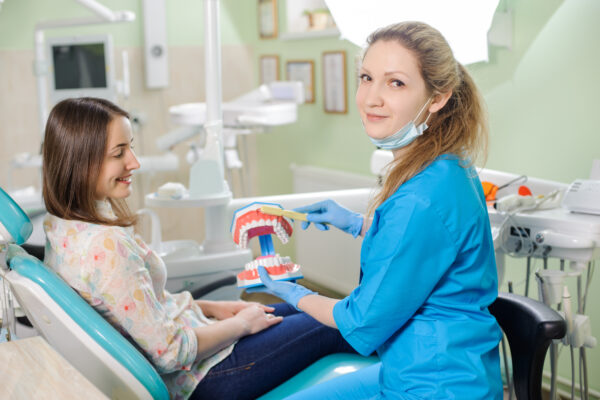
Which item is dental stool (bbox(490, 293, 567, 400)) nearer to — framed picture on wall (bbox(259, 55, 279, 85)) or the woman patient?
the woman patient

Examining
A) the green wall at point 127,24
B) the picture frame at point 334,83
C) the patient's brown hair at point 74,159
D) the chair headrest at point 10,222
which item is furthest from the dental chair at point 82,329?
the green wall at point 127,24

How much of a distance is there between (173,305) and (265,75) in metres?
Answer: 2.84

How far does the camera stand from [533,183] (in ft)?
7.13

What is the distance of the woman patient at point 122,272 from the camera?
1281 mm

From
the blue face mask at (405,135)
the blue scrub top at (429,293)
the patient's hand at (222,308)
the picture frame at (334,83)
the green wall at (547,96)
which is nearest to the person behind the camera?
the blue scrub top at (429,293)

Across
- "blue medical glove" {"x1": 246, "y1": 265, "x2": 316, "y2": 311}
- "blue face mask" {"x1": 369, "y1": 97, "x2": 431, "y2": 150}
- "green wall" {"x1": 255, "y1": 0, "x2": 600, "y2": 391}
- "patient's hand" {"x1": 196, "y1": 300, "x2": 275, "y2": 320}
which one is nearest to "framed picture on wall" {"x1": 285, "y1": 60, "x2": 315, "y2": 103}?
"green wall" {"x1": 255, "y1": 0, "x2": 600, "y2": 391}

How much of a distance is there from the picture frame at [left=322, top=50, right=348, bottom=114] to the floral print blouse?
217 centimetres

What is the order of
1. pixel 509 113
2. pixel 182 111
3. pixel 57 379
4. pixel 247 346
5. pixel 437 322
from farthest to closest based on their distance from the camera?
pixel 182 111
pixel 509 113
pixel 247 346
pixel 437 322
pixel 57 379

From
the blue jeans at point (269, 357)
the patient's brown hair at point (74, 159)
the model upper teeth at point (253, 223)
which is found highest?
the patient's brown hair at point (74, 159)

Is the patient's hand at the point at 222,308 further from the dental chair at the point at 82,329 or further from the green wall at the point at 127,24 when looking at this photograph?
the green wall at the point at 127,24

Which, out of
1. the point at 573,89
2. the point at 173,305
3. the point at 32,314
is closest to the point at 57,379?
the point at 32,314

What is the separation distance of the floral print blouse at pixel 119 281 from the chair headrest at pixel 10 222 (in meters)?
0.11

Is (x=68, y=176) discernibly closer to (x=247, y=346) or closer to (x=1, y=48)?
(x=247, y=346)

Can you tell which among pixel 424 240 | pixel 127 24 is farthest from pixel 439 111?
pixel 127 24
